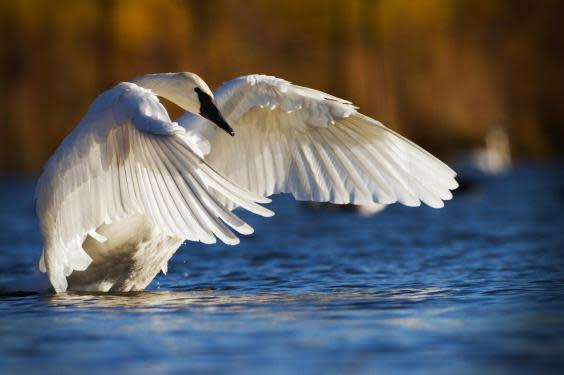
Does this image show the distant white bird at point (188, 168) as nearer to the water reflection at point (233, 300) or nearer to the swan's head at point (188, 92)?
the swan's head at point (188, 92)

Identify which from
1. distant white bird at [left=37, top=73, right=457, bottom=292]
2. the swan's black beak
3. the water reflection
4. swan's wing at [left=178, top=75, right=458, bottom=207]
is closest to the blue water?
the water reflection

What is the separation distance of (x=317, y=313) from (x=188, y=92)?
215 centimetres

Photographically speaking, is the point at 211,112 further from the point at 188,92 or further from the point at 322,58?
the point at 322,58

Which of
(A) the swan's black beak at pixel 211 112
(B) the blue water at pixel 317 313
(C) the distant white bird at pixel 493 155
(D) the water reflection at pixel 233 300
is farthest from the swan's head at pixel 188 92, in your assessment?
(C) the distant white bird at pixel 493 155

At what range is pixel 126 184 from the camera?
8.34m

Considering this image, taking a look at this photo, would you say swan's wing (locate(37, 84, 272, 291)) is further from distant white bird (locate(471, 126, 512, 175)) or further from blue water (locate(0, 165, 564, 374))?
distant white bird (locate(471, 126, 512, 175))

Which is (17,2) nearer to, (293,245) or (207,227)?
(293,245)

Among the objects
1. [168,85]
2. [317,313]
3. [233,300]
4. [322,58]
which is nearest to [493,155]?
[322,58]

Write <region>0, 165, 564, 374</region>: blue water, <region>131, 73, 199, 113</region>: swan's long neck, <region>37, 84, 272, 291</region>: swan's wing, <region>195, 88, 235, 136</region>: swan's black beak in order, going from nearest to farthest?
<region>0, 165, 564, 374</region>: blue water
<region>37, 84, 272, 291</region>: swan's wing
<region>195, 88, 235, 136</region>: swan's black beak
<region>131, 73, 199, 113</region>: swan's long neck

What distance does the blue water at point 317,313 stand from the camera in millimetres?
6410

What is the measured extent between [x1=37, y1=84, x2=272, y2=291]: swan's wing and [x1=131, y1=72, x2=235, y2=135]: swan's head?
604mm

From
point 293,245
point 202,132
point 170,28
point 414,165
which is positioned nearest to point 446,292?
point 414,165

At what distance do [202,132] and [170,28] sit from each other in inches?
1485

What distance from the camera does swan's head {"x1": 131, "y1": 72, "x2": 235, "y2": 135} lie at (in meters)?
8.95
